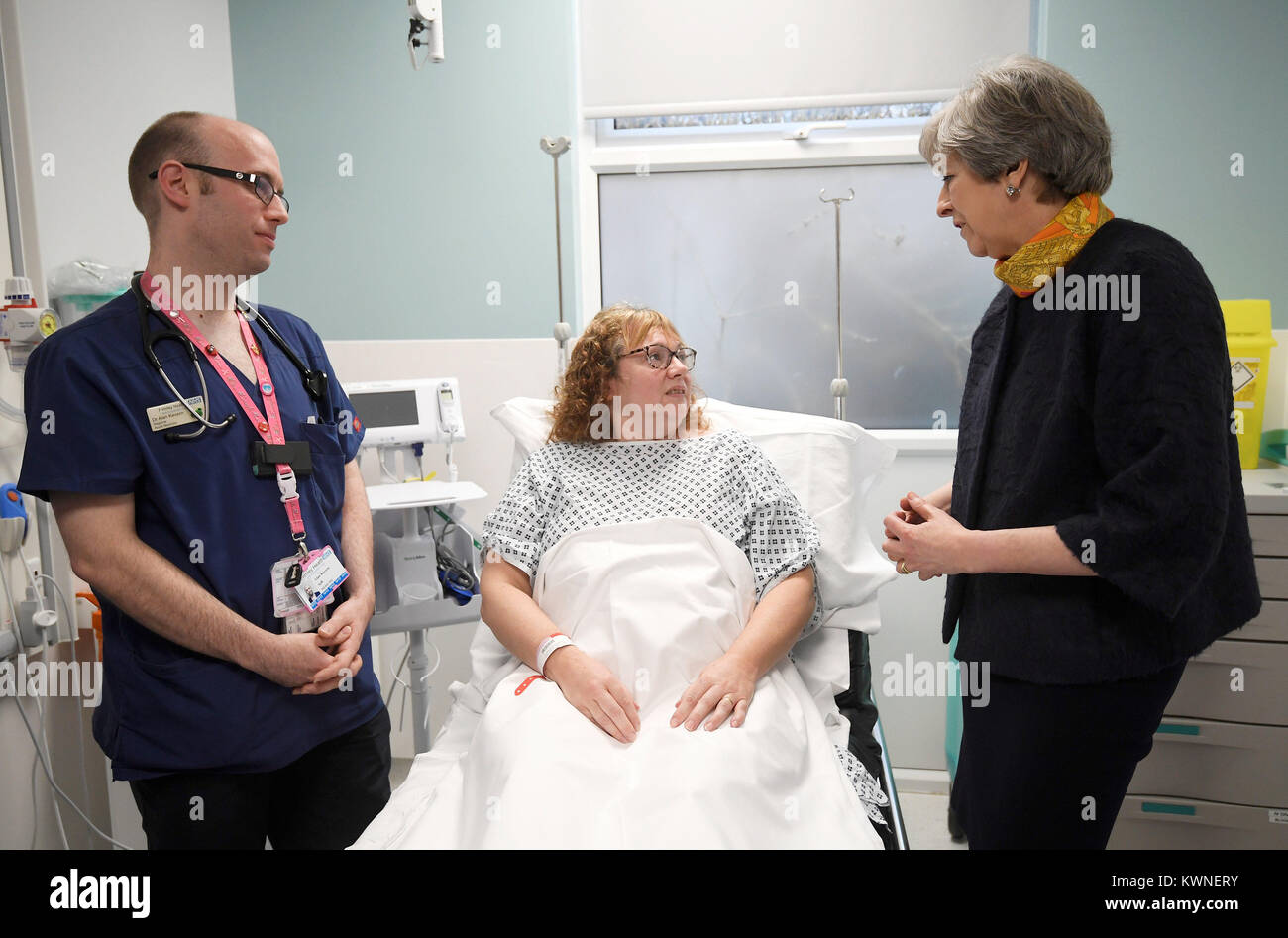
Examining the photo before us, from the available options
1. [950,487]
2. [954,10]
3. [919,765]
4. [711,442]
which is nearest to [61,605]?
[711,442]

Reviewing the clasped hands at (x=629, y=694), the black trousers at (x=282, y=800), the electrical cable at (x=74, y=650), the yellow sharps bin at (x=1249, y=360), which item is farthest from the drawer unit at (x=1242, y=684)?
the electrical cable at (x=74, y=650)

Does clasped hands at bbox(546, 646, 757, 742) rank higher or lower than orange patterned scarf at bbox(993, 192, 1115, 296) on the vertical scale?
A: lower

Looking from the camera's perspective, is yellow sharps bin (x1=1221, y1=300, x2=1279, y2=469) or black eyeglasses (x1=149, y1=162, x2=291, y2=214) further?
yellow sharps bin (x1=1221, y1=300, x2=1279, y2=469)

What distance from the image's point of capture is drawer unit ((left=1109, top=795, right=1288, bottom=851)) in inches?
83.4

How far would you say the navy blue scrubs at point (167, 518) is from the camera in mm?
1305

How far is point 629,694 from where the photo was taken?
4.92 feet

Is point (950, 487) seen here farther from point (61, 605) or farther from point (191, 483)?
point (61, 605)

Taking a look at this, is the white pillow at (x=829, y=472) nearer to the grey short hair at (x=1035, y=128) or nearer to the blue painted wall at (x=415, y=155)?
the blue painted wall at (x=415, y=155)

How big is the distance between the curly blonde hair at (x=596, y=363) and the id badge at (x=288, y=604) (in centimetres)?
67

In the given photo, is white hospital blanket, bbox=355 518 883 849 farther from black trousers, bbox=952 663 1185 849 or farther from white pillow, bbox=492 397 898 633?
white pillow, bbox=492 397 898 633

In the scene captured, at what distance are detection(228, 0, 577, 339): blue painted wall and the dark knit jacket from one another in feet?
5.90

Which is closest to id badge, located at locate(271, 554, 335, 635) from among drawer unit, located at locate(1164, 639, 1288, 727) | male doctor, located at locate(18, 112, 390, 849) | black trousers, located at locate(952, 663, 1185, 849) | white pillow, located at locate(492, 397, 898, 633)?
male doctor, located at locate(18, 112, 390, 849)

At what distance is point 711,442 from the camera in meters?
1.89

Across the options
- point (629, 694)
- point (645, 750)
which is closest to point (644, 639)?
point (629, 694)
